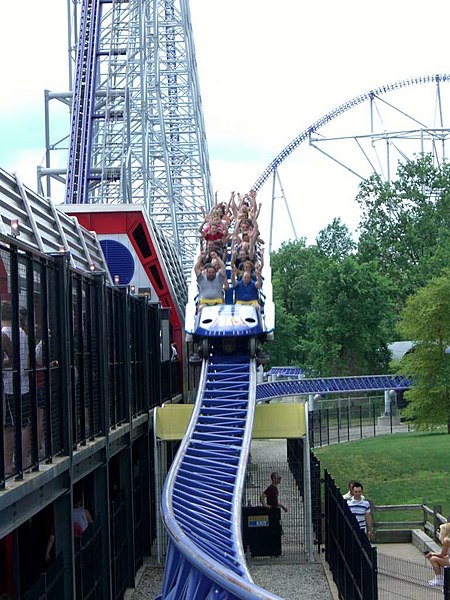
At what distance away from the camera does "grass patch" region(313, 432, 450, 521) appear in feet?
76.5

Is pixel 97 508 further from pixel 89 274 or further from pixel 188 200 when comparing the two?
pixel 188 200

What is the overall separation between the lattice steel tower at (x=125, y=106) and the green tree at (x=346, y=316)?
12811 mm

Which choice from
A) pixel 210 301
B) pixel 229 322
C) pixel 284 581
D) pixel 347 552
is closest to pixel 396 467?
pixel 210 301

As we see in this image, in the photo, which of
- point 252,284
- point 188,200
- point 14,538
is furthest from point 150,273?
point 188,200

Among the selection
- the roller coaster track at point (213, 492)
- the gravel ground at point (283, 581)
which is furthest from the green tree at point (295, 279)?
the gravel ground at point (283, 581)

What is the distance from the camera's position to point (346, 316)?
5578 centimetres

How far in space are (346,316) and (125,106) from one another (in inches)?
828

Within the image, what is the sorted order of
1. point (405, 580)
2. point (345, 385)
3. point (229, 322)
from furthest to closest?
point (345, 385)
point (229, 322)
point (405, 580)

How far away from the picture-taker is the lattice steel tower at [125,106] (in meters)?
39.1

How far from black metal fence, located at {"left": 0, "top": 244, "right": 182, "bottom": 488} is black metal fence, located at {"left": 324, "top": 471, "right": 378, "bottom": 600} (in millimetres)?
3079

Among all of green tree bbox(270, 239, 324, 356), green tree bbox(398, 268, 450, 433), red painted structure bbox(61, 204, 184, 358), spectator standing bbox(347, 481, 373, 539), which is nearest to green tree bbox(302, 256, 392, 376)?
green tree bbox(270, 239, 324, 356)

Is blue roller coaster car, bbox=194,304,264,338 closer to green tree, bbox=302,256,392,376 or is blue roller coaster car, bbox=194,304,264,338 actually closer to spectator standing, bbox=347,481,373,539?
spectator standing, bbox=347,481,373,539

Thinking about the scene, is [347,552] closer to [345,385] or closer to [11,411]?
[11,411]

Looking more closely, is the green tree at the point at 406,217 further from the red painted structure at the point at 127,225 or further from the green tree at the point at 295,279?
the red painted structure at the point at 127,225
